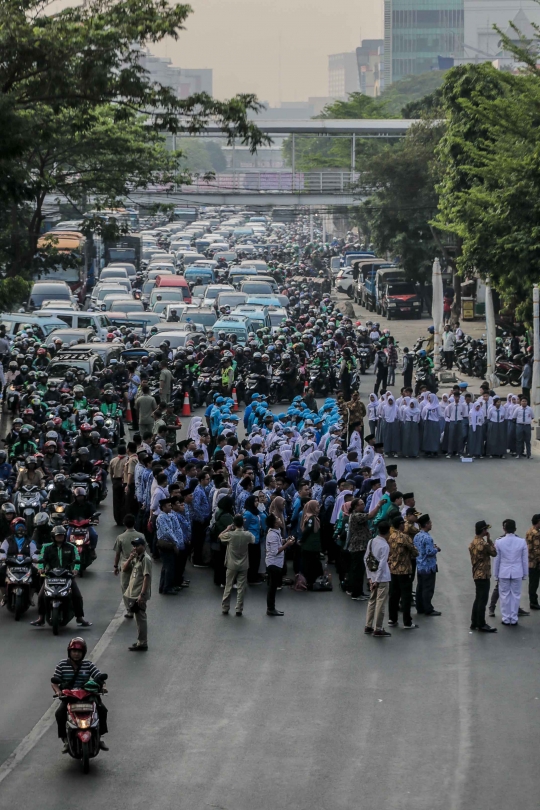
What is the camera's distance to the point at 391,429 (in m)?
29.6

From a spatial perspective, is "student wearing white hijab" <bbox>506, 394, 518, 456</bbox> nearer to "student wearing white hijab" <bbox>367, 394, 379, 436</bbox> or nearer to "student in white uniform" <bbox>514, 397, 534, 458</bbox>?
"student in white uniform" <bbox>514, 397, 534, 458</bbox>

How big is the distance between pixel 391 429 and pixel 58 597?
13.2 m

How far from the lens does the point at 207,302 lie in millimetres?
53656

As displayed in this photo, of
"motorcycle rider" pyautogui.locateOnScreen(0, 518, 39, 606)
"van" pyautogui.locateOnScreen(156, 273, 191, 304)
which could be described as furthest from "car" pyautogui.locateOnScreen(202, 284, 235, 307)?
"motorcycle rider" pyautogui.locateOnScreen(0, 518, 39, 606)

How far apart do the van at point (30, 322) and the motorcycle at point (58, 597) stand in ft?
79.1

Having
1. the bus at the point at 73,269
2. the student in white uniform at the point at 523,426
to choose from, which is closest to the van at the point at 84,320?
the bus at the point at 73,269

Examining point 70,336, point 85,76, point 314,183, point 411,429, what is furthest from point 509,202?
point 314,183

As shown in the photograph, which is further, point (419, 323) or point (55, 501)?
point (419, 323)

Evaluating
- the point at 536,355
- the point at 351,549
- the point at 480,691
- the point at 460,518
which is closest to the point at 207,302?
the point at 536,355

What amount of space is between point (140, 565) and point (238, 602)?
195cm

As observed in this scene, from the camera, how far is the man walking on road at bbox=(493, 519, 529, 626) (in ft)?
58.6

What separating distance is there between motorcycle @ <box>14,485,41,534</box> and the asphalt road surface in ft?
4.01

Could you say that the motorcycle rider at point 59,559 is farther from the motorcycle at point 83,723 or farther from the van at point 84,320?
the van at point 84,320

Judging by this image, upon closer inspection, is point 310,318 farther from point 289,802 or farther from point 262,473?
point 289,802
